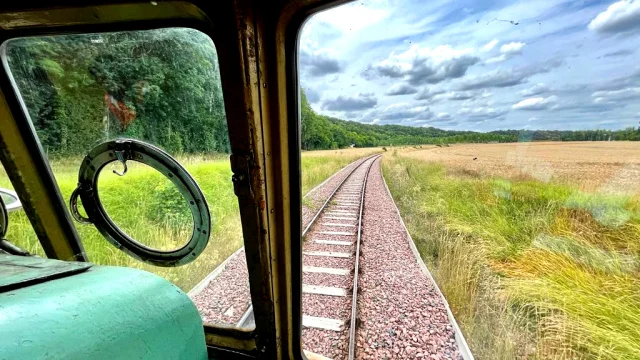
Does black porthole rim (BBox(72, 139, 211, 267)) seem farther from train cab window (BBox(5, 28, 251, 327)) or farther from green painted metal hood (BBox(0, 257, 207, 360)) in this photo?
green painted metal hood (BBox(0, 257, 207, 360))

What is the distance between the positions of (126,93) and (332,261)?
2774 millimetres

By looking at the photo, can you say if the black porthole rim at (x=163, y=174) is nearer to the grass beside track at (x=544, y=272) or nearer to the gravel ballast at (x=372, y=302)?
the gravel ballast at (x=372, y=302)

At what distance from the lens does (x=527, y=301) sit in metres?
2.22

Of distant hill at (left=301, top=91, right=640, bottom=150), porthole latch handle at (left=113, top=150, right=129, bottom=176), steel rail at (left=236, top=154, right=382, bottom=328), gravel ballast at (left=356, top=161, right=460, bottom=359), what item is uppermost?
distant hill at (left=301, top=91, right=640, bottom=150)

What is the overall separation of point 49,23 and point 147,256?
116 centimetres

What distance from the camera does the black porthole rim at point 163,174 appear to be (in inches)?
55.2

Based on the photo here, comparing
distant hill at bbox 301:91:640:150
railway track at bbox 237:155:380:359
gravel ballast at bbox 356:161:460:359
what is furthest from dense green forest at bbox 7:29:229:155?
gravel ballast at bbox 356:161:460:359

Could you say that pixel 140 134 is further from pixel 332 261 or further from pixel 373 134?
pixel 332 261

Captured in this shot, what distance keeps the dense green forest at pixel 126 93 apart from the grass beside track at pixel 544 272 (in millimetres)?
823

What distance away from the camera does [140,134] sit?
1.44m

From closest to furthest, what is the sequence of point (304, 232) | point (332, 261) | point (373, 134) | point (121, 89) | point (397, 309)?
point (121, 89), point (373, 134), point (397, 309), point (332, 261), point (304, 232)

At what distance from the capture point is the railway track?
8.17 feet

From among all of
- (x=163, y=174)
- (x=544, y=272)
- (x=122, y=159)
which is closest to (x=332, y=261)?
(x=544, y=272)

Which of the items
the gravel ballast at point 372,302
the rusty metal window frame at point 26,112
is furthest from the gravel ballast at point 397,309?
the rusty metal window frame at point 26,112
